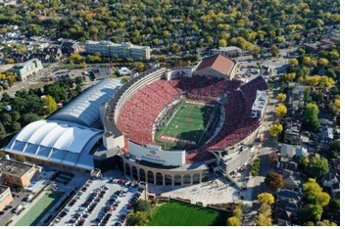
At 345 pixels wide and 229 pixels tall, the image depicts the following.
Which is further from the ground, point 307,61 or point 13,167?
point 307,61

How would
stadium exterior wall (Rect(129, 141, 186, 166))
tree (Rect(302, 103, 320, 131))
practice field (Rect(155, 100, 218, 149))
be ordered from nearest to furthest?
stadium exterior wall (Rect(129, 141, 186, 166)) → practice field (Rect(155, 100, 218, 149)) → tree (Rect(302, 103, 320, 131))

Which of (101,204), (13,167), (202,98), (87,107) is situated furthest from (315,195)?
(13,167)

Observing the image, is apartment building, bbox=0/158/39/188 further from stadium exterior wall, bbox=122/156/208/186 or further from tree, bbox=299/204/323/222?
tree, bbox=299/204/323/222

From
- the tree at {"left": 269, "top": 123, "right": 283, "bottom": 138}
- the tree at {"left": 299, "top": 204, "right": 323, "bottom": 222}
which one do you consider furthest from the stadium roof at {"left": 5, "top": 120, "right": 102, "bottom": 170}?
the tree at {"left": 299, "top": 204, "right": 323, "bottom": 222}

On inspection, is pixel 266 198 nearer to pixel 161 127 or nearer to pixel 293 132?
pixel 293 132

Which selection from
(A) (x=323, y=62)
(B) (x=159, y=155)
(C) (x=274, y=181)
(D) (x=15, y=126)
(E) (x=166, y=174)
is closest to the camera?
(C) (x=274, y=181)
